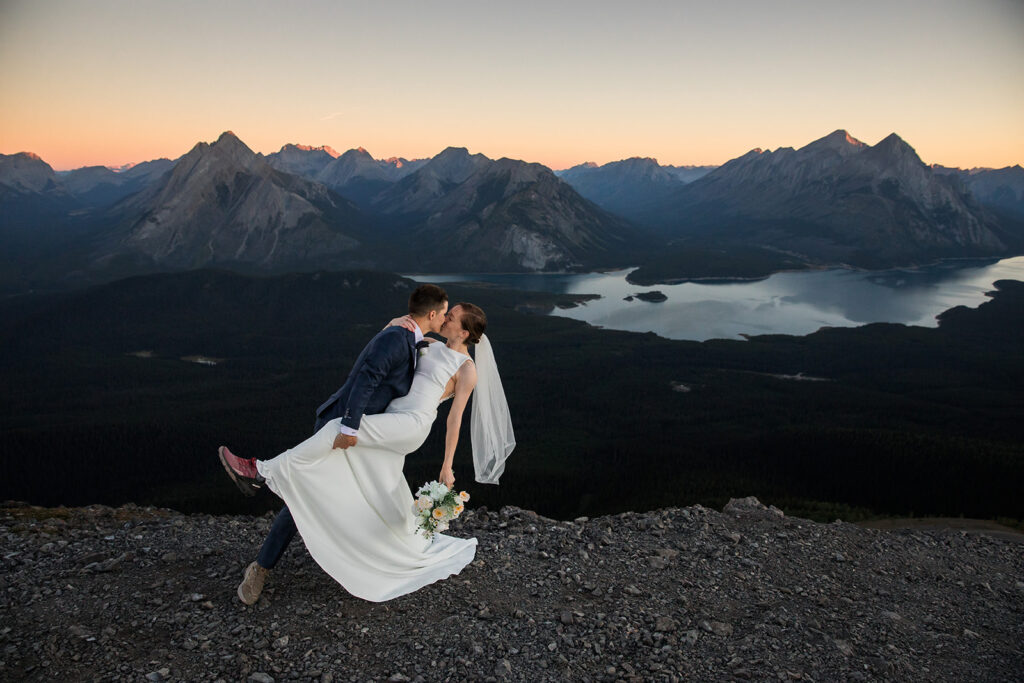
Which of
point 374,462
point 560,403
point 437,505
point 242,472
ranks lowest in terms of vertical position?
point 560,403

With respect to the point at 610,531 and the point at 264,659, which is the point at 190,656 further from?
the point at 610,531

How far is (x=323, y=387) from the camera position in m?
94.4

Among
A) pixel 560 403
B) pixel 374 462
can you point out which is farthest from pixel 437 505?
pixel 560 403

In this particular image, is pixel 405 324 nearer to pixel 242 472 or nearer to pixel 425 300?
pixel 425 300

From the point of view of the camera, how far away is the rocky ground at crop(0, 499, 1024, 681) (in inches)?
257

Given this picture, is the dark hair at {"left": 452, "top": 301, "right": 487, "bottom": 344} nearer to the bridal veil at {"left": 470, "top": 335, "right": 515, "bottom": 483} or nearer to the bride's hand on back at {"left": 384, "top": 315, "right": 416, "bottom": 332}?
the bride's hand on back at {"left": 384, "top": 315, "right": 416, "bottom": 332}

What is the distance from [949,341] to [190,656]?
155 meters

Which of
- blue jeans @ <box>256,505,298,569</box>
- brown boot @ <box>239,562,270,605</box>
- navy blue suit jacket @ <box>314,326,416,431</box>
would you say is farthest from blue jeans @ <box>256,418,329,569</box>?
navy blue suit jacket @ <box>314,326,416,431</box>

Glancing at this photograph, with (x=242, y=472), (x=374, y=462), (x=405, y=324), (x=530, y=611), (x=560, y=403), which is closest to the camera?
(x=242, y=472)

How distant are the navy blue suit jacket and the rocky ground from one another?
249 centimetres

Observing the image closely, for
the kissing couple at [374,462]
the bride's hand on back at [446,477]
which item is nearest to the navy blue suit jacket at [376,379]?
the kissing couple at [374,462]

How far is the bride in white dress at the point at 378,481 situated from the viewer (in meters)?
6.99

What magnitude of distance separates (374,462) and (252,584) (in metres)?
2.07

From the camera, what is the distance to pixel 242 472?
22.1 feet
